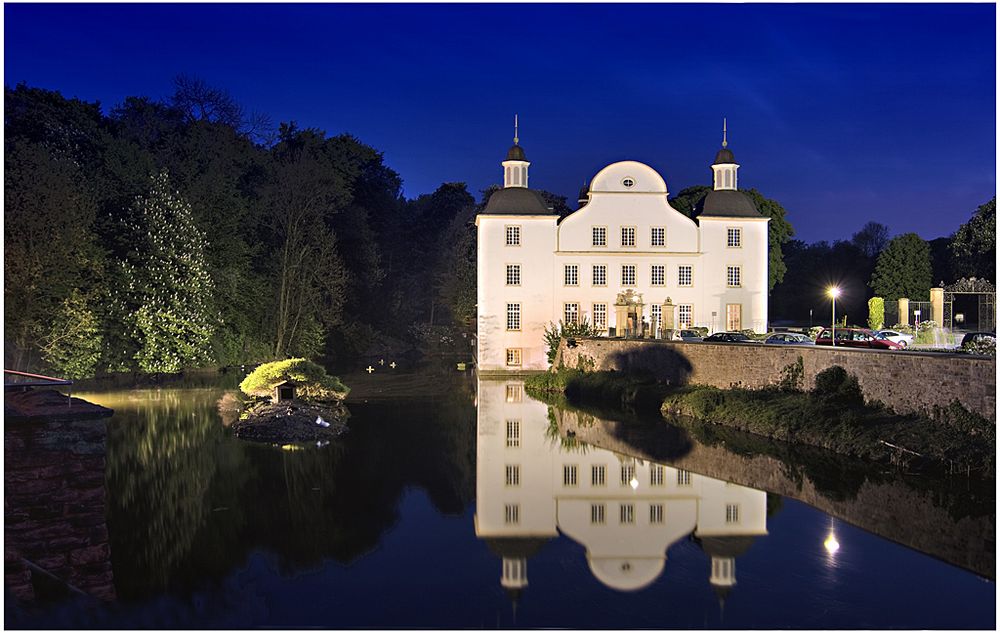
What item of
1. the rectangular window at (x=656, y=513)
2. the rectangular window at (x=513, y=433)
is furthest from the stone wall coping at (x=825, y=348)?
the rectangular window at (x=656, y=513)

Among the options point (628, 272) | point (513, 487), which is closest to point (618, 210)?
point (628, 272)

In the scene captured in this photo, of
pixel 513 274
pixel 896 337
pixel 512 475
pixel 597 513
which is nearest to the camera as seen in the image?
pixel 597 513

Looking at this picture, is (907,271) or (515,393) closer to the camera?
(515,393)

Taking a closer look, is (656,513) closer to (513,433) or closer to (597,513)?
(597,513)

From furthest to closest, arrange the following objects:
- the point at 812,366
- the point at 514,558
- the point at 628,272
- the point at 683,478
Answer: the point at 628,272 → the point at 812,366 → the point at 683,478 → the point at 514,558

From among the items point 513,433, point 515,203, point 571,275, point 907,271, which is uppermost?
point 515,203

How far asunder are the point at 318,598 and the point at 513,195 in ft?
97.3

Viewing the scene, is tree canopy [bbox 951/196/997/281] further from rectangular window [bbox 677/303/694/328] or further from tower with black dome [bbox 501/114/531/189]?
tower with black dome [bbox 501/114/531/189]

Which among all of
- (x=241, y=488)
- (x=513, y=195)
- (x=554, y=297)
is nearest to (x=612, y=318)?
(x=554, y=297)

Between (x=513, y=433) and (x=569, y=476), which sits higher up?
(x=513, y=433)

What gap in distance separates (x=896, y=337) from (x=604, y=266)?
449 inches

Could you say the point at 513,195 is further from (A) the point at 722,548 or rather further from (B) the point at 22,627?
(B) the point at 22,627

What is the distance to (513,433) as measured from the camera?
22797 millimetres

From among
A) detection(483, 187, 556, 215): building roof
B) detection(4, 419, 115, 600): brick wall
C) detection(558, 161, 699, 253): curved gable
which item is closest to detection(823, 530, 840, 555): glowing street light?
detection(4, 419, 115, 600): brick wall
